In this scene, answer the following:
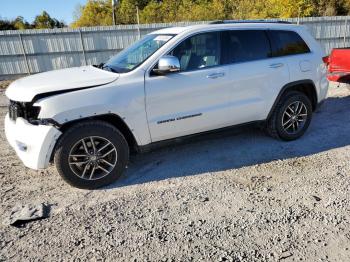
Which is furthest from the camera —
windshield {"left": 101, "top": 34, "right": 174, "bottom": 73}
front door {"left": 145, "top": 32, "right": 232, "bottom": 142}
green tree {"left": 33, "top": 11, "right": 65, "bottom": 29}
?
green tree {"left": 33, "top": 11, "right": 65, "bottom": 29}

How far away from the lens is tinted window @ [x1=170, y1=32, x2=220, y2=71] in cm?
440

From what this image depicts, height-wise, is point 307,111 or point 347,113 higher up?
point 307,111

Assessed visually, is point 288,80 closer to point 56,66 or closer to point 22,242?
point 22,242

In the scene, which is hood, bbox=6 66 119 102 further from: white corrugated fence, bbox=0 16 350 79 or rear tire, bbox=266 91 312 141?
white corrugated fence, bbox=0 16 350 79

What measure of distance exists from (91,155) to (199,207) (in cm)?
143

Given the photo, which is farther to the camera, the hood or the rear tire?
the rear tire

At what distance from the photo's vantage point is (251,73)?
4.80 meters

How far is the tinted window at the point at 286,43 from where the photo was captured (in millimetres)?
5121

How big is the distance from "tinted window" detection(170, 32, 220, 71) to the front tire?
50.2 inches

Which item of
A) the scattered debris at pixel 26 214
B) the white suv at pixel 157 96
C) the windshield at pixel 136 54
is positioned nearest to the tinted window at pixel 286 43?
the white suv at pixel 157 96

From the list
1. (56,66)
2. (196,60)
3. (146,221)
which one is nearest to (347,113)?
(196,60)

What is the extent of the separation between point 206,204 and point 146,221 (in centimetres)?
70

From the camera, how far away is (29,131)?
3.81 meters

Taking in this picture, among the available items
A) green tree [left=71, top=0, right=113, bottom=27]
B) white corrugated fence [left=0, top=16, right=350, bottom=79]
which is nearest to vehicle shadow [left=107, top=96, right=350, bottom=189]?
white corrugated fence [left=0, top=16, right=350, bottom=79]
